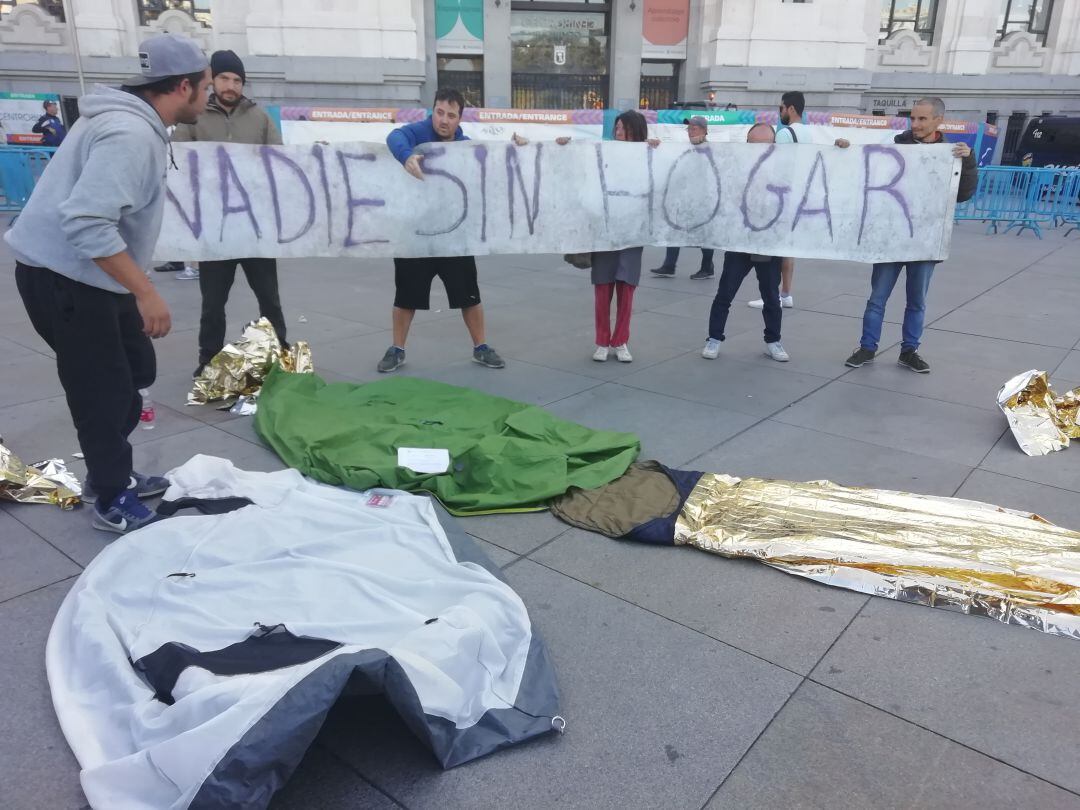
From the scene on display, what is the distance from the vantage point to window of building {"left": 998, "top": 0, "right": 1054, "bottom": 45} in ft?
83.6

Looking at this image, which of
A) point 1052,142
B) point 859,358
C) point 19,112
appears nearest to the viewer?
point 859,358

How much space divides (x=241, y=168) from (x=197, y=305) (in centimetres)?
326

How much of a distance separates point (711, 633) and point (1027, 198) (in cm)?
1532

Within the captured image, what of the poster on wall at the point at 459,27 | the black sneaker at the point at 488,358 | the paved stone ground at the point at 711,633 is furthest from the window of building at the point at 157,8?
the black sneaker at the point at 488,358

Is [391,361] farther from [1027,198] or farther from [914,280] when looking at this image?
[1027,198]

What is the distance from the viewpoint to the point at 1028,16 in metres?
25.5

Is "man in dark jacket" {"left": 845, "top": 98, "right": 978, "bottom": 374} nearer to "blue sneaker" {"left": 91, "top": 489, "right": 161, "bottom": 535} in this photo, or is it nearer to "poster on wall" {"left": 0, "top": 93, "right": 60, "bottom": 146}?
"blue sneaker" {"left": 91, "top": 489, "right": 161, "bottom": 535}

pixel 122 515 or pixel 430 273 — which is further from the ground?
pixel 430 273

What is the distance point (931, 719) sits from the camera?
2.47m

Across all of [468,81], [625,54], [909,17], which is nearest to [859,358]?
[468,81]

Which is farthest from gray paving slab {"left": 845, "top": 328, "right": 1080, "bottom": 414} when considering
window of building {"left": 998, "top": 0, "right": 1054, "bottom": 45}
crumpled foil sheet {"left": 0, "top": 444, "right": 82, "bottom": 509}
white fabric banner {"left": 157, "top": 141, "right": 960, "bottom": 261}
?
window of building {"left": 998, "top": 0, "right": 1054, "bottom": 45}

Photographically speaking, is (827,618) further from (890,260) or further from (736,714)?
(890,260)

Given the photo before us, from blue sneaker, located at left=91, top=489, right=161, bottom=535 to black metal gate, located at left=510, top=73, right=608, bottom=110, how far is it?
22.6 meters

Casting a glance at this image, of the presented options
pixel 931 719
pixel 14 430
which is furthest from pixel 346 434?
pixel 931 719
